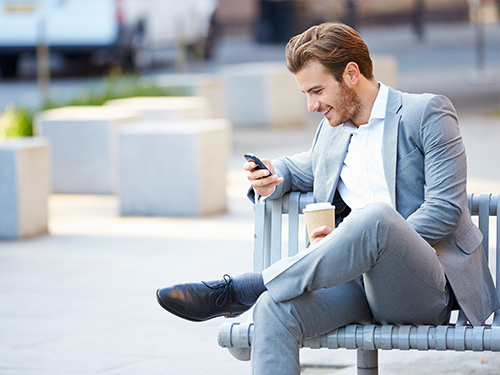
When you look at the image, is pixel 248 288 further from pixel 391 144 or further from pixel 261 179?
pixel 391 144

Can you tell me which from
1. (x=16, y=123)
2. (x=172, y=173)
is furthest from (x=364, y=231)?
(x=16, y=123)

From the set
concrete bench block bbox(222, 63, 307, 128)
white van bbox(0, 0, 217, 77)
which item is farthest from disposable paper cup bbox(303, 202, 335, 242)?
white van bbox(0, 0, 217, 77)

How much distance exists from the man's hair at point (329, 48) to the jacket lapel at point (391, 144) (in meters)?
0.22

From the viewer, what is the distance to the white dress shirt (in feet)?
12.2

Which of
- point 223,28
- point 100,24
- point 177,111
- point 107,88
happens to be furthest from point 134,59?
point 223,28

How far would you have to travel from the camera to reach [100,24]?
19.0 meters

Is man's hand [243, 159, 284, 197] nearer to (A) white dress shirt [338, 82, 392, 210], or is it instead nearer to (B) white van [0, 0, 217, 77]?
(A) white dress shirt [338, 82, 392, 210]

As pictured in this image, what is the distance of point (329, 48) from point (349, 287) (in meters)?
0.79

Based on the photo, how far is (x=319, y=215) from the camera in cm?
355

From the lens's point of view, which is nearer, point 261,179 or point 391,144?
point 391,144

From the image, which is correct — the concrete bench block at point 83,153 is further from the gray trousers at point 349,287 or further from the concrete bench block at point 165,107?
the gray trousers at point 349,287

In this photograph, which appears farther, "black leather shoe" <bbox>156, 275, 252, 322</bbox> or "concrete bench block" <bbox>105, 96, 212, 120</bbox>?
"concrete bench block" <bbox>105, 96, 212, 120</bbox>

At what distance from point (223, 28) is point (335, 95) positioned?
3236 centimetres

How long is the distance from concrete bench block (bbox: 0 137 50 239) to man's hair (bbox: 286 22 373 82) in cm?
416
